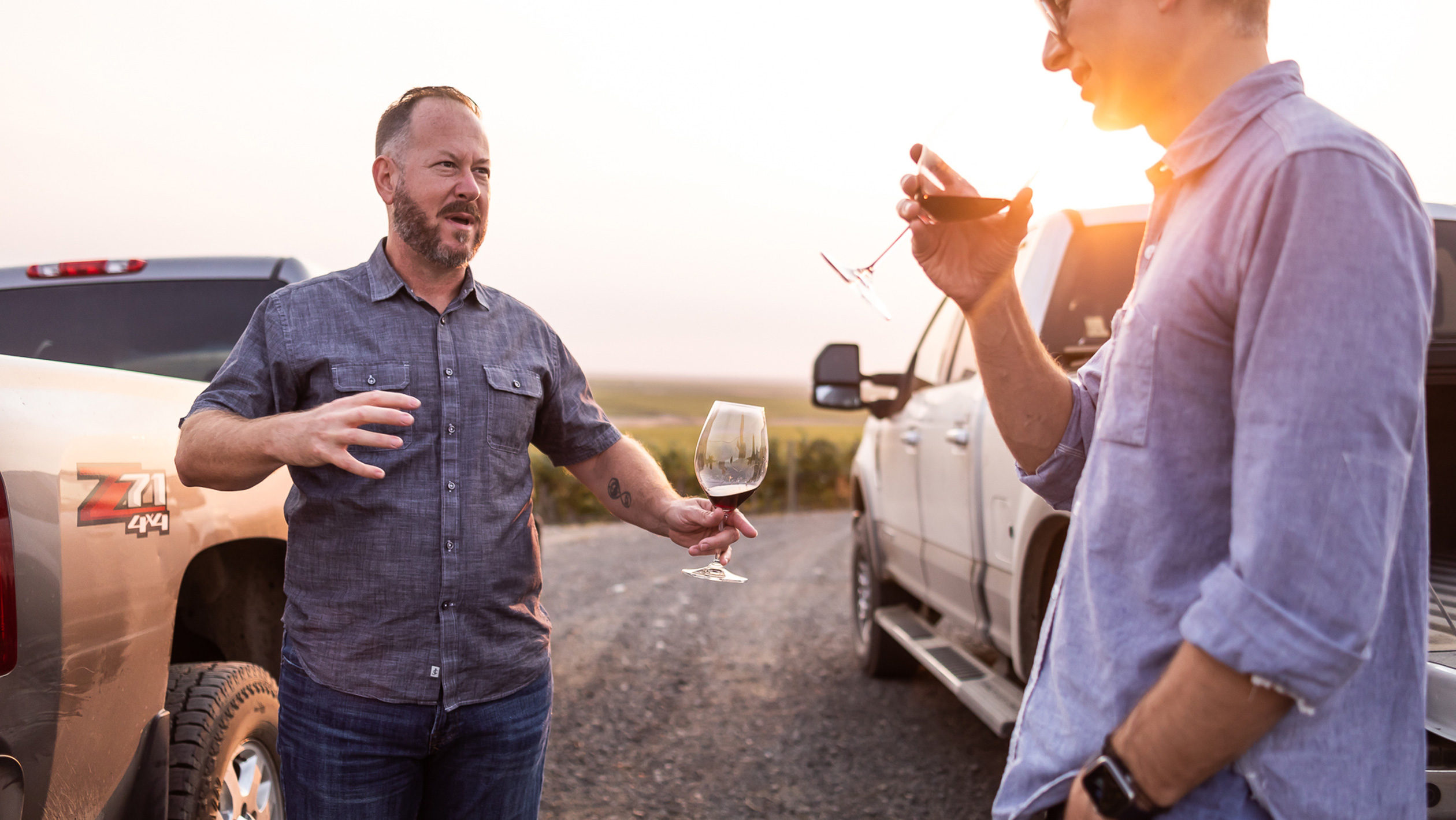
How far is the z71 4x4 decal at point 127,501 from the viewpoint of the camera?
197 cm

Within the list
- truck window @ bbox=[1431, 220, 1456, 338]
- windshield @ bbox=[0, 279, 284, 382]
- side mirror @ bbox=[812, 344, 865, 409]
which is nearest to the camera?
truck window @ bbox=[1431, 220, 1456, 338]

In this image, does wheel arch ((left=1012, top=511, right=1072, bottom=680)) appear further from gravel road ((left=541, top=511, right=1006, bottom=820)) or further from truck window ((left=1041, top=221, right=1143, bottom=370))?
gravel road ((left=541, top=511, right=1006, bottom=820))

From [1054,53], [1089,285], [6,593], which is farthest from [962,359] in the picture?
[6,593]

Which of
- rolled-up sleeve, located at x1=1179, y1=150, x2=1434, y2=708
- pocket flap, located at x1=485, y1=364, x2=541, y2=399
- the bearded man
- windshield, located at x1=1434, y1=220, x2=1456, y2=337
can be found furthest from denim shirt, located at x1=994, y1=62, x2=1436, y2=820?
windshield, located at x1=1434, y1=220, x2=1456, y2=337

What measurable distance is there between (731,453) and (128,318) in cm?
298

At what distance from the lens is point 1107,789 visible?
1.07 meters

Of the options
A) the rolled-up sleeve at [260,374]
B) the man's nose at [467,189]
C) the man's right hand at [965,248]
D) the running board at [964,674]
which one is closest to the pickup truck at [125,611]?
the rolled-up sleeve at [260,374]

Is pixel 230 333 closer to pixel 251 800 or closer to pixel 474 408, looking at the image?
pixel 251 800

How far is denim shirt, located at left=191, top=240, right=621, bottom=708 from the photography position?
6.61 feet

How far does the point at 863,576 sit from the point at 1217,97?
5155 mm

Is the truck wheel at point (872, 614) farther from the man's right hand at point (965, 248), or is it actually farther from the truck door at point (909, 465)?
the man's right hand at point (965, 248)

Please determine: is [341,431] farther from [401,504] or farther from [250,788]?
[250,788]

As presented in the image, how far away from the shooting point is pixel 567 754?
454 centimetres

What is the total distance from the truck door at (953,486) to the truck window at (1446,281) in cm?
137
